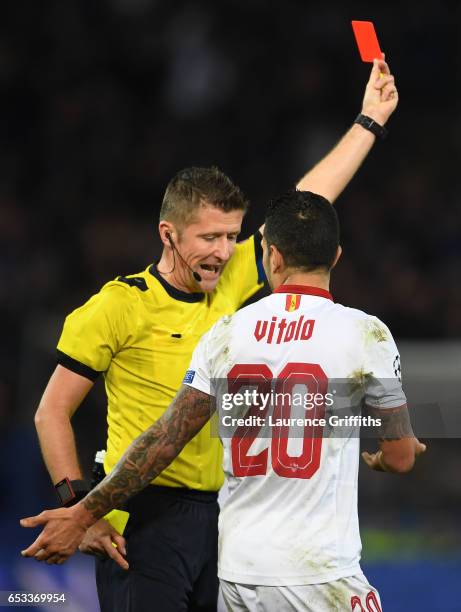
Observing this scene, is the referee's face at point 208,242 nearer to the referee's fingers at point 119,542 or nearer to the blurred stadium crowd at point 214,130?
the referee's fingers at point 119,542

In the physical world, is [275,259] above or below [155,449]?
above

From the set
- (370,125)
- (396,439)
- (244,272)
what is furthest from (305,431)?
(370,125)

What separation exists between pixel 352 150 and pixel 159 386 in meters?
1.34

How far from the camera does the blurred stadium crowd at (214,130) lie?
35.2ft

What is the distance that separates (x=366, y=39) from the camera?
4.23 meters

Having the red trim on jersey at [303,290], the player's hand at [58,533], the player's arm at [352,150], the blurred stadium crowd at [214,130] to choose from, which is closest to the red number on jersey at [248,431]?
the red trim on jersey at [303,290]

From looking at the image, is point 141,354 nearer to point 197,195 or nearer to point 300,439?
point 197,195

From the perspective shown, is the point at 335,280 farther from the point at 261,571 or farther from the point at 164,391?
the point at 261,571

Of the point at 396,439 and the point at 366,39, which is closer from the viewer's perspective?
the point at 396,439

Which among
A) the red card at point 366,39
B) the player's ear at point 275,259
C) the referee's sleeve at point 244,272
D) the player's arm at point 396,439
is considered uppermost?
the red card at point 366,39

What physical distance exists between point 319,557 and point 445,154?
32.7 ft

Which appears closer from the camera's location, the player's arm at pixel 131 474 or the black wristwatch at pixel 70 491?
the player's arm at pixel 131 474

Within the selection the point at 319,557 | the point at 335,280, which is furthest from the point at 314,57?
the point at 319,557

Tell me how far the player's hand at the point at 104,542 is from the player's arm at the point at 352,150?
5.12ft
